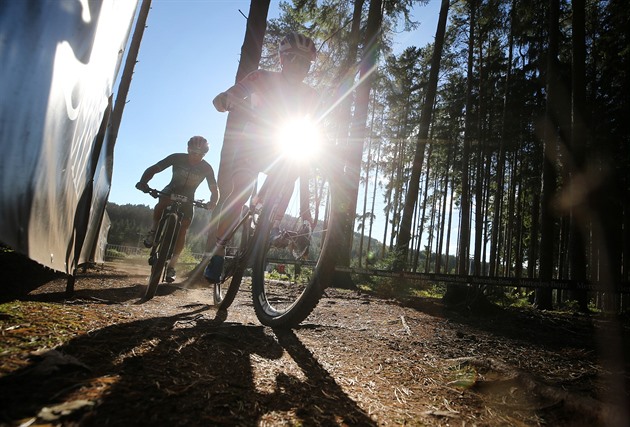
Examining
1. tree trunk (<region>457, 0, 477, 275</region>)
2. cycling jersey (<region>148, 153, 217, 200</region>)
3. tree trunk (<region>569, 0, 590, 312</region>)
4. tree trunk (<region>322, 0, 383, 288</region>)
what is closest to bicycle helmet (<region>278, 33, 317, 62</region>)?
cycling jersey (<region>148, 153, 217, 200</region>)

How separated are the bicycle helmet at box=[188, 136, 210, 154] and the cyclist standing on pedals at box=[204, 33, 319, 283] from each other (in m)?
1.82

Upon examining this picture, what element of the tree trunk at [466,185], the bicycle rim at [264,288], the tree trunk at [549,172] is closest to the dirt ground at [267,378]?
the bicycle rim at [264,288]

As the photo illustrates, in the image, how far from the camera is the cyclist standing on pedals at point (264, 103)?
314cm

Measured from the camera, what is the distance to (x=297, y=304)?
236cm

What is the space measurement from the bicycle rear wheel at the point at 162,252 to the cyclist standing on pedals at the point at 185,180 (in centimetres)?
41

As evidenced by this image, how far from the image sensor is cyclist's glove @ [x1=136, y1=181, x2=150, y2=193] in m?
4.01

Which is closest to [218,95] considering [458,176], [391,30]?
[391,30]

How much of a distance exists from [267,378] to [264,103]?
8.25ft

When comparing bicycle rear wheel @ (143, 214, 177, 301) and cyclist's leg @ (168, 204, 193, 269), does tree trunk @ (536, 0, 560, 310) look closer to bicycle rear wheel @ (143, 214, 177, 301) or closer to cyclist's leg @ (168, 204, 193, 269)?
cyclist's leg @ (168, 204, 193, 269)

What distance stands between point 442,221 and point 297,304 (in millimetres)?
31116

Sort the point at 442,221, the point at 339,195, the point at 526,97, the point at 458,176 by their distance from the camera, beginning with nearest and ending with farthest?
the point at 339,195
the point at 526,97
the point at 458,176
the point at 442,221

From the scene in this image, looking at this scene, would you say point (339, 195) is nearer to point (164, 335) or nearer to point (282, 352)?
Result: point (282, 352)

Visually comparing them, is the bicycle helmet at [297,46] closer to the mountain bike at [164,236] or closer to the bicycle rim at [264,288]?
the bicycle rim at [264,288]

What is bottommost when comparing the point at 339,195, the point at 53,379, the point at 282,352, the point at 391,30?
the point at 282,352
